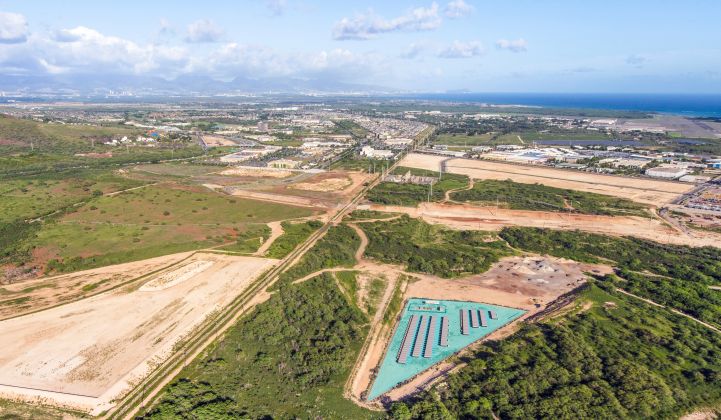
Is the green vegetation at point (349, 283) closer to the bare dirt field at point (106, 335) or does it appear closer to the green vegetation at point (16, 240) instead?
the bare dirt field at point (106, 335)

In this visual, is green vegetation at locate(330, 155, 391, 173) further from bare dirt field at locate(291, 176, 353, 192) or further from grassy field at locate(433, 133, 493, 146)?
grassy field at locate(433, 133, 493, 146)

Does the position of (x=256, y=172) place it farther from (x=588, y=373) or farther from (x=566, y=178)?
(x=588, y=373)

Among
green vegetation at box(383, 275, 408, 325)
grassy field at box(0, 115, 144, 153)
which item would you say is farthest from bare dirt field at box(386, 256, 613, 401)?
grassy field at box(0, 115, 144, 153)

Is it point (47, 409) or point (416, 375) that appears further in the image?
point (416, 375)

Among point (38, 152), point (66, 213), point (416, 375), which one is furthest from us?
point (38, 152)

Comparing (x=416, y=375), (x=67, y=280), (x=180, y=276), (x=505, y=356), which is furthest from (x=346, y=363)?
(x=67, y=280)

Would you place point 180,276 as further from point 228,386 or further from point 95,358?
point 228,386

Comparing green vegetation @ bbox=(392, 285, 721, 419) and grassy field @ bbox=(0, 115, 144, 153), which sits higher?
grassy field @ bbox=(0, 115, 144, 153)
